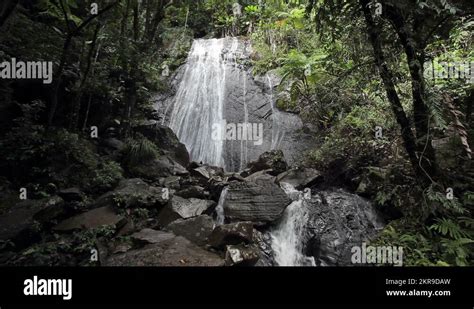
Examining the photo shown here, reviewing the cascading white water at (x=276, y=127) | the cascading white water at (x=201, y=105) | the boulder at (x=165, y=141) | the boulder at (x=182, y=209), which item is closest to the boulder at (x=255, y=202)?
the boulder at (x=182, y=209)

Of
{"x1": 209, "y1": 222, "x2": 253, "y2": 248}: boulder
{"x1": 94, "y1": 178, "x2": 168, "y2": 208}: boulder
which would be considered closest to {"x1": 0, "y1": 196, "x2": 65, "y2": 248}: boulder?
{"x1": 94, "y1": 178, "x2": 168, "y2": 208}: boulder

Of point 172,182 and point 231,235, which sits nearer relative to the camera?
point 231,235

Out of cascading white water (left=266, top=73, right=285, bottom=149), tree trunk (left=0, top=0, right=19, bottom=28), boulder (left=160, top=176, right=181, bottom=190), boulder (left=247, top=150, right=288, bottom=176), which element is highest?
tree trunk (left=0, top=0, right=19, bottom=28)

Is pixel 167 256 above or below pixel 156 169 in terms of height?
below

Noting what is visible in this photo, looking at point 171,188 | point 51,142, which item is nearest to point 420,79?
point 171,188

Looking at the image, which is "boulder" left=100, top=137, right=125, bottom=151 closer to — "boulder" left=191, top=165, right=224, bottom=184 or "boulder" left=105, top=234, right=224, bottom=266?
"boulder" left=191, top=165, right=224, bottom=184

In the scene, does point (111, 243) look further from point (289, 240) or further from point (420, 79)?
point (420, 79)

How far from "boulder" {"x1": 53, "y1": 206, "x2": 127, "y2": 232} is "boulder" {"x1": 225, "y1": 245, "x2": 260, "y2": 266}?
8.56ft

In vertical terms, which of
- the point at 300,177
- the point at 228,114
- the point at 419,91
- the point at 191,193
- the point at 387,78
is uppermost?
the point at 228,114

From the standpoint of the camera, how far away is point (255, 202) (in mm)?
6930

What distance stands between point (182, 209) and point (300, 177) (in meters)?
3.54

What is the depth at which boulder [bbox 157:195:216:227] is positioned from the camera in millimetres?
6645

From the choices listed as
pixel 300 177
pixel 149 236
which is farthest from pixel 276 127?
pixel 149 236

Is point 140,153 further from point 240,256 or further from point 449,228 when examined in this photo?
point 449,228
